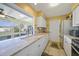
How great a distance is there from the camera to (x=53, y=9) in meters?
1.61

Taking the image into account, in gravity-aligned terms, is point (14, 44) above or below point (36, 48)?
above

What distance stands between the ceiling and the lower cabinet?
16.5 inches

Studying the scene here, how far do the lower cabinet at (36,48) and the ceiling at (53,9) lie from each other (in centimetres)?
42

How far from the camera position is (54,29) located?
164 centimetres

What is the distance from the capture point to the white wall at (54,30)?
1618mm

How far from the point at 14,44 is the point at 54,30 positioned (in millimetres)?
660

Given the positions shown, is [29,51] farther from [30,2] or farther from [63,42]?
[30,2]

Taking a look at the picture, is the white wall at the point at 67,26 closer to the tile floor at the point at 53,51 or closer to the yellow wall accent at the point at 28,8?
the tile floor at the point at 53,51

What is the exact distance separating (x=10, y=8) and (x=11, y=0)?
146mm

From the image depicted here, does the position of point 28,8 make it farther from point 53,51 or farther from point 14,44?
point 53,51

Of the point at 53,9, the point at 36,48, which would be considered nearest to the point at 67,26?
the point at 53,9

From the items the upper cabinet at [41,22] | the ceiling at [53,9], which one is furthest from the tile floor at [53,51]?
the ceiling at [53,9]

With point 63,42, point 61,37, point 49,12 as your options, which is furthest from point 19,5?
point 63,42

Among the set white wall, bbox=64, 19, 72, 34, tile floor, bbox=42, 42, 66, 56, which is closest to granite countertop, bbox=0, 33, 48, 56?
tile floor, bbox=42, 42, 66, 56
